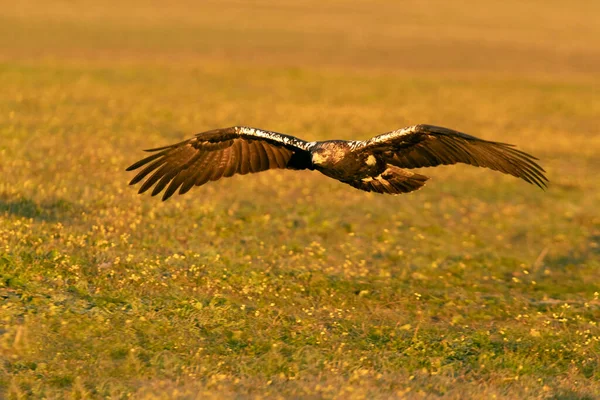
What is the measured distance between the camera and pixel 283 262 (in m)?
13.9

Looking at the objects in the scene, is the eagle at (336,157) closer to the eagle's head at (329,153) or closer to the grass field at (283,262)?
the eagle's head at (329,153)

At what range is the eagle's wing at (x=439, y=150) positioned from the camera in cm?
1165

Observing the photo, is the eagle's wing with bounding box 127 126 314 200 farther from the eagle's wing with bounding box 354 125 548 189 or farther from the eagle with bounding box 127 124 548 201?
the eagle's wing with bounding box 354 125 548 189

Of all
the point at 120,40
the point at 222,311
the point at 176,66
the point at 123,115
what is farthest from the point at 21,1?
the point at 222,311

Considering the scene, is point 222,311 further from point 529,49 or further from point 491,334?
point 529,49

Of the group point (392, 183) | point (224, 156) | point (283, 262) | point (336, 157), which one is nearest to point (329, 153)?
point (336, 157)

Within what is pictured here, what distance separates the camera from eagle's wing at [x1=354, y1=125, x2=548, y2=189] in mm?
11648

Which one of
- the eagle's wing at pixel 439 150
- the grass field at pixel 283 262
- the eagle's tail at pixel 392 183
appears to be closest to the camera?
the grass field at pixel 283 262

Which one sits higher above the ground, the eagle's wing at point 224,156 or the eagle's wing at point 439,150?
the eagle's wing at point 439,150

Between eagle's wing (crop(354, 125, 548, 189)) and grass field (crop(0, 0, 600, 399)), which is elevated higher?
eagle's wing (crop(354, 125, 548, 189))

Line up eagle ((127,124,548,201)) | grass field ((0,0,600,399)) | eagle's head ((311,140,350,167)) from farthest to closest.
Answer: eagle's head ((311,140,350,167)) → eagle ((127,124,548,201)) → grass field ((0,0,600,399))

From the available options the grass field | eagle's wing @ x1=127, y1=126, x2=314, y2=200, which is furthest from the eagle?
the grass field

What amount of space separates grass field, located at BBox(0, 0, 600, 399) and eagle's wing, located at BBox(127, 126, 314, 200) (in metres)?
1.21

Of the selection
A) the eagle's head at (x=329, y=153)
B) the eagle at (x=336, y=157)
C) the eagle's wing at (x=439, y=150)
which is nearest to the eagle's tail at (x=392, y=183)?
the eagle at (x=336, y=157)
